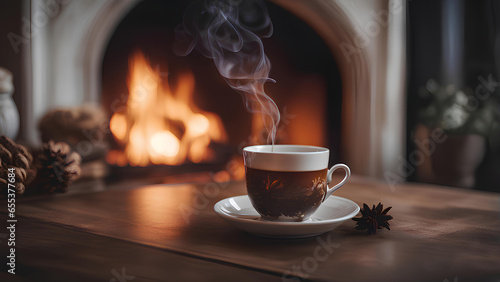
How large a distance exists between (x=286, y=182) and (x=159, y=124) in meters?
1.74

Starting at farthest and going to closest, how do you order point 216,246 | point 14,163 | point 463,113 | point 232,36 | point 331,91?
point 331,91, point 463,113, point 232,36, point 14,163, point 216,246

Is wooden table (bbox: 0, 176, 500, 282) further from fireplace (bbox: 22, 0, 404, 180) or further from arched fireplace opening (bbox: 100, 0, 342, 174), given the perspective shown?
arched fireplace opening (bbox: 100, 0, 342, 174)

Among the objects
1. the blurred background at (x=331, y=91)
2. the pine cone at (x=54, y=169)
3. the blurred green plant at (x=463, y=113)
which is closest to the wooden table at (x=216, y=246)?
the pine cone at (x=54, y=169)

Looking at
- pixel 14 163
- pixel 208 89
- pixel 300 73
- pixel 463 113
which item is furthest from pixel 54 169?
pixel 463 113

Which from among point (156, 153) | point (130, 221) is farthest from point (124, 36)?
point (130, 221)

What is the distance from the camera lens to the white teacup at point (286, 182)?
1.88ft

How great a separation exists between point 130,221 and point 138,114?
1.59 meters

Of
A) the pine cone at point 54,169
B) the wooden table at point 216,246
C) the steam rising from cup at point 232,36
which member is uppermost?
the steam rising from cup at point 232,36

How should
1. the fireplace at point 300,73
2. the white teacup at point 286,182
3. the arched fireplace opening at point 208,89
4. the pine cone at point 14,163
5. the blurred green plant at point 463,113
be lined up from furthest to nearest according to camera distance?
the blurred green plant at point 463,113
the arched fireplace opening at point 208,89
the fireplace at point 300,73
the pine cone at point 14,163
the white teacup at point 286,182

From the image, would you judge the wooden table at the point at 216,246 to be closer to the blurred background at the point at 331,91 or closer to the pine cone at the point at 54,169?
the pine cone at the point at 54,169

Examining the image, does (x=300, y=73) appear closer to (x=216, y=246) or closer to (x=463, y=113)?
(x=463, y=113)

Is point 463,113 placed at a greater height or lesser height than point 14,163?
greater

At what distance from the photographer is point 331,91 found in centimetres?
254

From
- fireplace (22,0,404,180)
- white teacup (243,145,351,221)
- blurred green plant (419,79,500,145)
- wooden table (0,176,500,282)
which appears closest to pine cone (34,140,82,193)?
wooden table (0,176,500,282)
